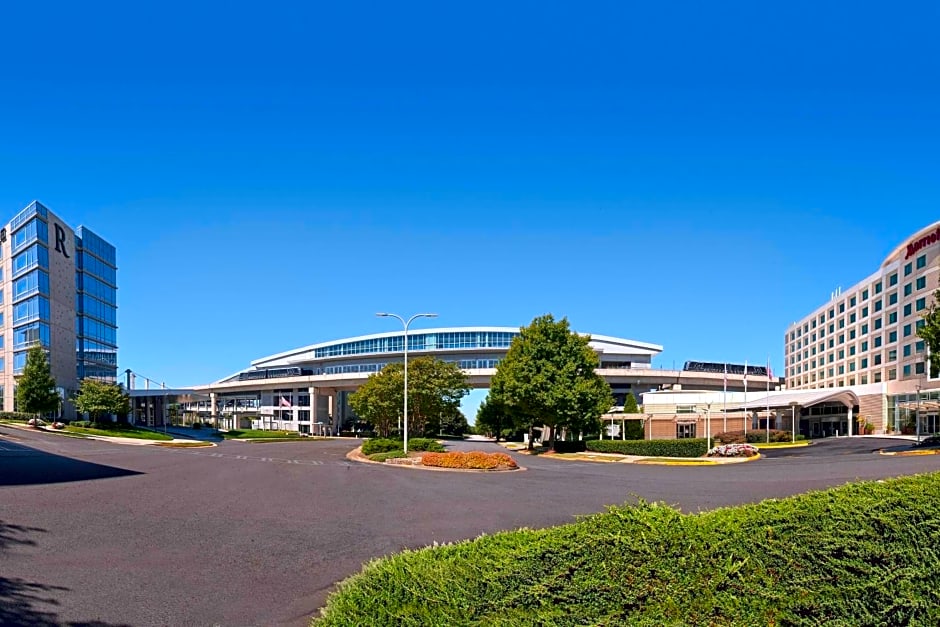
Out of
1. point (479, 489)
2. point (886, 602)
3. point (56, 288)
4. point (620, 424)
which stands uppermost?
point (56, 288)

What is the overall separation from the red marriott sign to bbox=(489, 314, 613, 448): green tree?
37.2 m

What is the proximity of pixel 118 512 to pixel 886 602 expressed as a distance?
1240cm

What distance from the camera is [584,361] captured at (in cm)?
4497

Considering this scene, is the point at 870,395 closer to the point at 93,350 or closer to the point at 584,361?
the point at 584,361

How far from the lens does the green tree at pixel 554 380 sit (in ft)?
139

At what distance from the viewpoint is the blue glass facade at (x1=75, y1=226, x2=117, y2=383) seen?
6556 cm

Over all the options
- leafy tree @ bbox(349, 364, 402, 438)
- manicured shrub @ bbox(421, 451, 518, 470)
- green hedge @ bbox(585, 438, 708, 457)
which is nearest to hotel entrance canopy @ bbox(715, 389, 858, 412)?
green hedge @ bbox(585, 438, 708, 457)

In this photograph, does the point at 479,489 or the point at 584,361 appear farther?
the point at 584,361

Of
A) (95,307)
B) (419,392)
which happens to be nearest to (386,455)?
(419,392)

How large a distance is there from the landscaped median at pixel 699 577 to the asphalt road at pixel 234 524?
6.23 feet

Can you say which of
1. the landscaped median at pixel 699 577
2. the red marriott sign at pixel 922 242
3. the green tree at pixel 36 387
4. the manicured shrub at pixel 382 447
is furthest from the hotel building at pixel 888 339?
the green tree at pixel 36 387

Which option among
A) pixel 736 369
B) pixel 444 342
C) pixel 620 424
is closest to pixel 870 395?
pixel 620 424

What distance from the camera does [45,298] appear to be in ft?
189

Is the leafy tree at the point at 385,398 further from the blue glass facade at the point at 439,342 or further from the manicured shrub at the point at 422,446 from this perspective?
the blue glass facade at the point at 439,342
